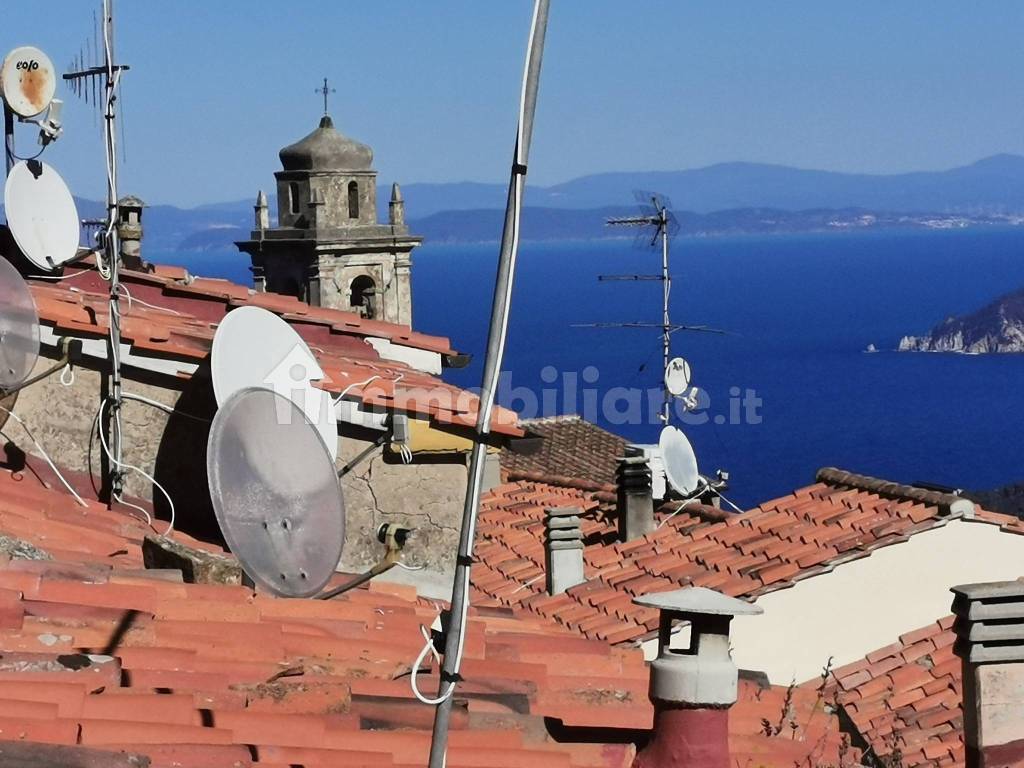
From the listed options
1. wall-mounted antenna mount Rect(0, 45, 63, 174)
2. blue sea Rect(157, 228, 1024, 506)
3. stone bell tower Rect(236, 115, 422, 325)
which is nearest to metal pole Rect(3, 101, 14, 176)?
wall-mounted antenna mount Rect(0, 45, 63, 174)

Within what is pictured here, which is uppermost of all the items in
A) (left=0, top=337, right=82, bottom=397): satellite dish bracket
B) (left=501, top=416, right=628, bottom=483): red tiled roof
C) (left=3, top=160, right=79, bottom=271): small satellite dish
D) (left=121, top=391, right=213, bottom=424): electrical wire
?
(left=3, top=160, right=79, bottom=271): small satellite dish

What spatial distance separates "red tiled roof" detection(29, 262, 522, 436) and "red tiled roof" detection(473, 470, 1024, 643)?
6.52 ft

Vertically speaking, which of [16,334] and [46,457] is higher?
[16,334]

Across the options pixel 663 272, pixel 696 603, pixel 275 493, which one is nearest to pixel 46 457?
pixel 275 493

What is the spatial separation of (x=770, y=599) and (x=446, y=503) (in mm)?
2517

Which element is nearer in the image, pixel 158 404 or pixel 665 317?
pixel 158 404

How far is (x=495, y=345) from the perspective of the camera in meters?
4.00

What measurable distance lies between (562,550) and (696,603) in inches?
307

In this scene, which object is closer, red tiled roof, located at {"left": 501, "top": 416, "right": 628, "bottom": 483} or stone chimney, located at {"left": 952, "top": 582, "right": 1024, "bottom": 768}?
stone chimney, located at {"left": 952, "top": 582, "right": 1024, "bottom": 768}

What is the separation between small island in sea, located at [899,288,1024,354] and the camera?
13812 cm

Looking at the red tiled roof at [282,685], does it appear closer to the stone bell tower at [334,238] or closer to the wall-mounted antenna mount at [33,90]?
the wall-mounted antenna mount at [33,90]

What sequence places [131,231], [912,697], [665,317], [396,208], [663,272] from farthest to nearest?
[396,208] → [663,272] → [665,317] → [131,231] → [912,697]

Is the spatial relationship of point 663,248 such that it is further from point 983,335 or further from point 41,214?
point 983,335

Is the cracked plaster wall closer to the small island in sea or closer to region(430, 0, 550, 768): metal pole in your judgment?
region(430, 0, 550, 768): metal pole
